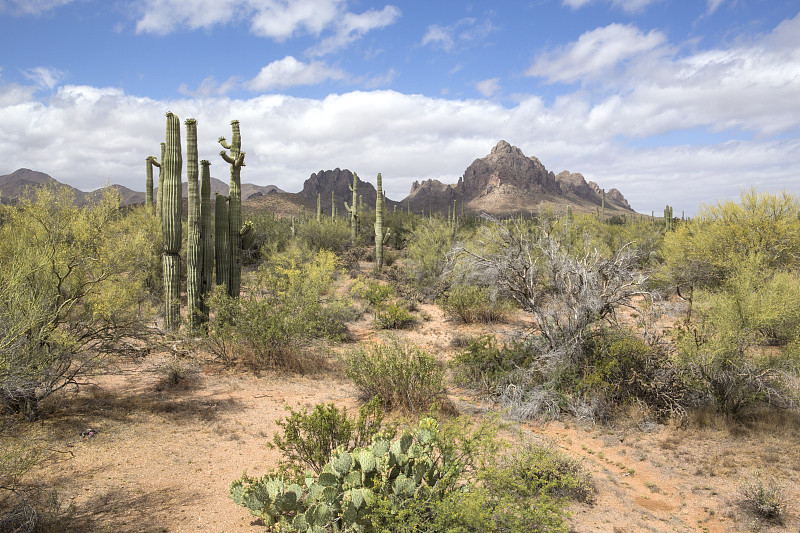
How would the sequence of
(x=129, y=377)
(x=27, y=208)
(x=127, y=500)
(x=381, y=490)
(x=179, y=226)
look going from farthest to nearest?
1. (x=27, y=208)
2. (x=179, y=226)
3. (x=129, y=377)
4. (x=127, y=500)
5. (x=381, y=490)

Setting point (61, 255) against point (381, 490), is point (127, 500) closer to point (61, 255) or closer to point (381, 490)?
point (381, 490)

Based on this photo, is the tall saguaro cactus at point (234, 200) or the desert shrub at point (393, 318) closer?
the tall saguaro cactus at point (234, 200)

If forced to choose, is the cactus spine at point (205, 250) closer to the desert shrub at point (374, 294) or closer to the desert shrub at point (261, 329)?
the desert shrub at point (261, 329)

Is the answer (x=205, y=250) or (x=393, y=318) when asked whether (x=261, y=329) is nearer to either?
(x=205, y=250)

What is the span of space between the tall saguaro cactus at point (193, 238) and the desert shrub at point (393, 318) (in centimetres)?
553

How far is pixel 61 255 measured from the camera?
25.2 feet

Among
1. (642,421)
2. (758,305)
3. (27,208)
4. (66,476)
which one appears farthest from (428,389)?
(27,208)

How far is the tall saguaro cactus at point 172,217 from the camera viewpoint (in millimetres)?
10125

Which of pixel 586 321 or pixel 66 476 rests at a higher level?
pixel 586 321

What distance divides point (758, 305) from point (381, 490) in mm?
7859

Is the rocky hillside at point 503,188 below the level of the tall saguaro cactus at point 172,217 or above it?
above

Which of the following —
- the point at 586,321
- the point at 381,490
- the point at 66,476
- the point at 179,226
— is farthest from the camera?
the point at 179,226

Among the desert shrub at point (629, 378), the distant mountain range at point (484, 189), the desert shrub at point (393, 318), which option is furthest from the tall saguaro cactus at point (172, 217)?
the distant mountain range at point (484, 189)

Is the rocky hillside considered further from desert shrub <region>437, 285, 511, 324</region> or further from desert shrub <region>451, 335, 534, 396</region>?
desert shrub <region>451, 335, 534, 396</region>
